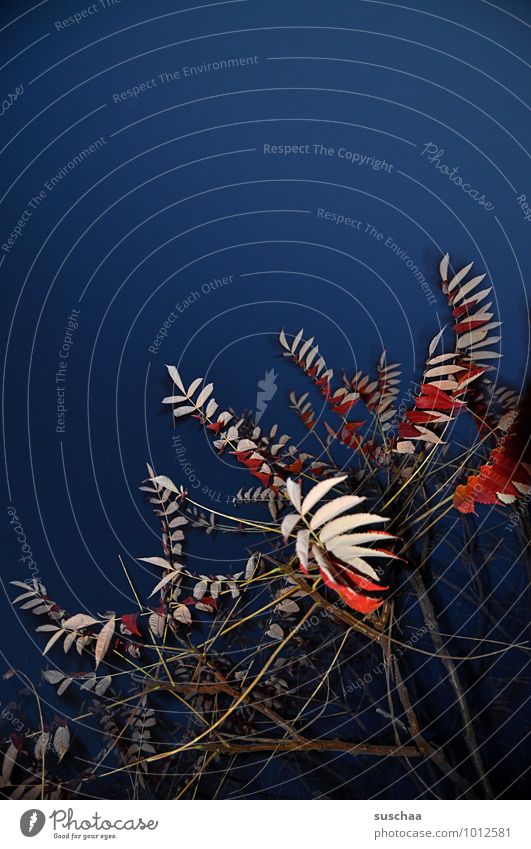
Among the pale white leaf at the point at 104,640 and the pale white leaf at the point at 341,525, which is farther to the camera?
the pale white leaf at the point at 104,640

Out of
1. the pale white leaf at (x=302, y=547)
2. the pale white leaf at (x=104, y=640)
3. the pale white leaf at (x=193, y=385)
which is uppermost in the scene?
the pale white leaf at (x=193, y=385)

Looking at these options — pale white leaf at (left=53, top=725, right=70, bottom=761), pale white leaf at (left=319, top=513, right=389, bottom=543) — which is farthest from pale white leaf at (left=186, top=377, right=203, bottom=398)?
pale white leaf at (left=53, top=725, right=70, bottom=761)

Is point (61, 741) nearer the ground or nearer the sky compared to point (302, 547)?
nearer the ground

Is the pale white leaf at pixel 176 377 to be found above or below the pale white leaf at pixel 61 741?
above

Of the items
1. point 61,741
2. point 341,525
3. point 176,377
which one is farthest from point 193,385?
point 61,741

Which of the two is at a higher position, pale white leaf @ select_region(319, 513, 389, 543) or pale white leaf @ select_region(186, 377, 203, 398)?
pale white leaf @ select_region(186, 377, 203, 398)

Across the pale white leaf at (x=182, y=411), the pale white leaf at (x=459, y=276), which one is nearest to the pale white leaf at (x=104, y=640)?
the pale white leaf at (x=182, y=411)

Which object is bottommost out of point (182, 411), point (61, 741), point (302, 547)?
point (61, 741)

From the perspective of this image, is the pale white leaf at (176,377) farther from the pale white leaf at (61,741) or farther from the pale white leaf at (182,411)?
the pale white leaf at (61,741)

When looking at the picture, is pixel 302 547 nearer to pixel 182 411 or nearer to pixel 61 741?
pixel 182 411

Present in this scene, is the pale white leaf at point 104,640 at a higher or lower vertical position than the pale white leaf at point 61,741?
higher

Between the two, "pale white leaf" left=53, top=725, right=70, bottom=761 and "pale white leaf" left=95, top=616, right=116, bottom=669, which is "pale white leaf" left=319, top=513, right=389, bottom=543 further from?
"pale white leaf" left=53, top=725, right=70, bottom=761

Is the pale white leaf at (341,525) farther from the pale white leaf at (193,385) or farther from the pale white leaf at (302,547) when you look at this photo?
the pale white leaf at (193,385)

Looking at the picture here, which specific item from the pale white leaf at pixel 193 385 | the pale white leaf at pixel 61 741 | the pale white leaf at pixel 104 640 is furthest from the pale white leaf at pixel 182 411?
the pale white leaf at pixel 61 741
